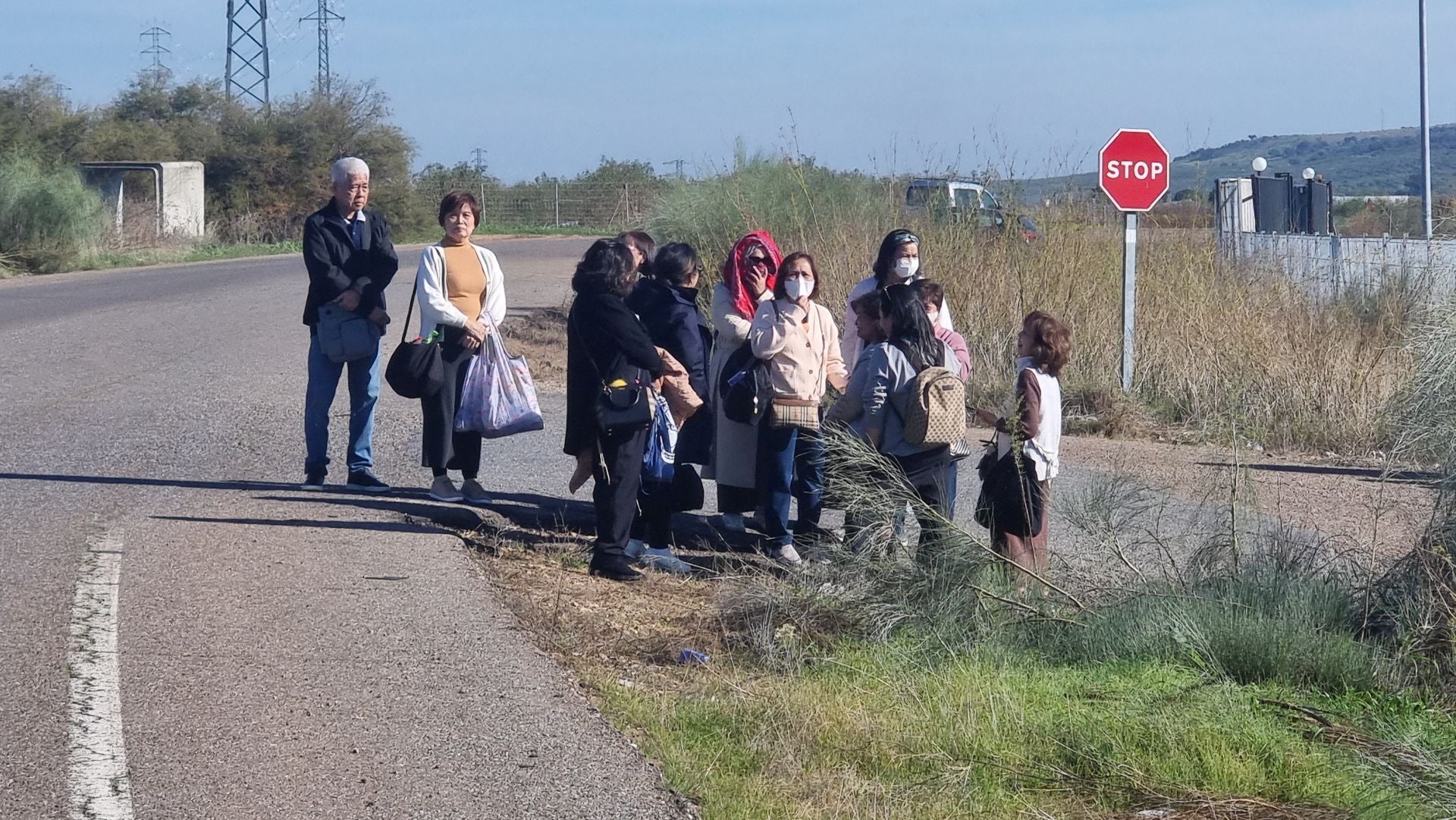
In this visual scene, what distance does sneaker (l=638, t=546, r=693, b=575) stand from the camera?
7.50 metres

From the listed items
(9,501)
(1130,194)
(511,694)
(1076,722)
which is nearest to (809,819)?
(1076,722)

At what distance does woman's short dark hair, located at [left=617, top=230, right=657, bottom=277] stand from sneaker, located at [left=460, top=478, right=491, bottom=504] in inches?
65.4

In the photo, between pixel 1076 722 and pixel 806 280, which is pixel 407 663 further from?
pixel 806 280

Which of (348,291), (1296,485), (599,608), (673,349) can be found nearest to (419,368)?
(348,291)

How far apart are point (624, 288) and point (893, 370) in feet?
4.33

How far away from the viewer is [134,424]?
35.8 feet

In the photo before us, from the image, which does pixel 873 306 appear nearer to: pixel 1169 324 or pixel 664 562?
pixel 664 562

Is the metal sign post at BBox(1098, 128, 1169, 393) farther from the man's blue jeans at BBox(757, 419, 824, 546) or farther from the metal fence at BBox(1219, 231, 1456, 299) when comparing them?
the man's blue jeans at BBox(757, 419, 824, 546)

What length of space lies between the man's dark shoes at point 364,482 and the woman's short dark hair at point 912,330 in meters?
3.49

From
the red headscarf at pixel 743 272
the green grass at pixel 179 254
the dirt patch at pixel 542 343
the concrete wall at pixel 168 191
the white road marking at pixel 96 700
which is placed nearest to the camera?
the white road marking at pixel 96 700

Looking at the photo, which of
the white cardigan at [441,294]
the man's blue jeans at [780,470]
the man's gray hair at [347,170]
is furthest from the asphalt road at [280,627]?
the man's gray hair at [347,170]

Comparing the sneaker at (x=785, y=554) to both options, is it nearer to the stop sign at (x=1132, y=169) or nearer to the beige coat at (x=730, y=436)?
the beige coat at (x=730, y=436)

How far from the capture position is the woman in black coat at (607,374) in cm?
694

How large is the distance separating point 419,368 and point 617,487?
1.78m
